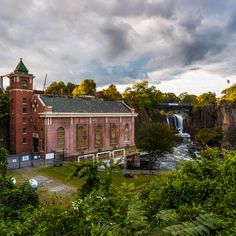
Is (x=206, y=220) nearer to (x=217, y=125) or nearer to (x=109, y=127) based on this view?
(x=109, y=127)

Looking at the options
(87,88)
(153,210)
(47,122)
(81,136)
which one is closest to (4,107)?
(47,122)

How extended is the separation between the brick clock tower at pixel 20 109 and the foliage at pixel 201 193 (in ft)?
111

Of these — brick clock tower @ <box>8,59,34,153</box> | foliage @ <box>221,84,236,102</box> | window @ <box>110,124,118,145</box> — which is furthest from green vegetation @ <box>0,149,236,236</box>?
foliage @ <box>221,84,236,102</box>

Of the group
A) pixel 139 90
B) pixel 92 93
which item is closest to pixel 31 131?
pixel 92 93

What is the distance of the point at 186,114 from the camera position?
85375 millimetres

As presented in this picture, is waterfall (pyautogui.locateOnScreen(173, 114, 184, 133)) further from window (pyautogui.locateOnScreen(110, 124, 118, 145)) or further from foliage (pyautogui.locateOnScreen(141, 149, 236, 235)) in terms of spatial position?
foliage (pyautogui.locateOnScreen(141, 149, 236, 235))

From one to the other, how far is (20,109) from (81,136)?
10116 mm

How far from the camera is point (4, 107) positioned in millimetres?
39188

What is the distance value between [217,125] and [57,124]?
162 ft

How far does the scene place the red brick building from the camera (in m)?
36.8

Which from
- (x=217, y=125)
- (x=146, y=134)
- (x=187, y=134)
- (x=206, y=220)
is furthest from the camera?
(x=187, y=134)

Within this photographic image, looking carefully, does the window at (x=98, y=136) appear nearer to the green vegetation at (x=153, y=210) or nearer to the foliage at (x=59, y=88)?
the foliage at (x=59, y=88)

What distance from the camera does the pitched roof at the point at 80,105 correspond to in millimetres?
38469

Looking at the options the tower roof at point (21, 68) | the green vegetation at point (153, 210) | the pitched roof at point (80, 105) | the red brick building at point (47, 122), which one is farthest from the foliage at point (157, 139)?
the green vegetation at point (153, 210)
